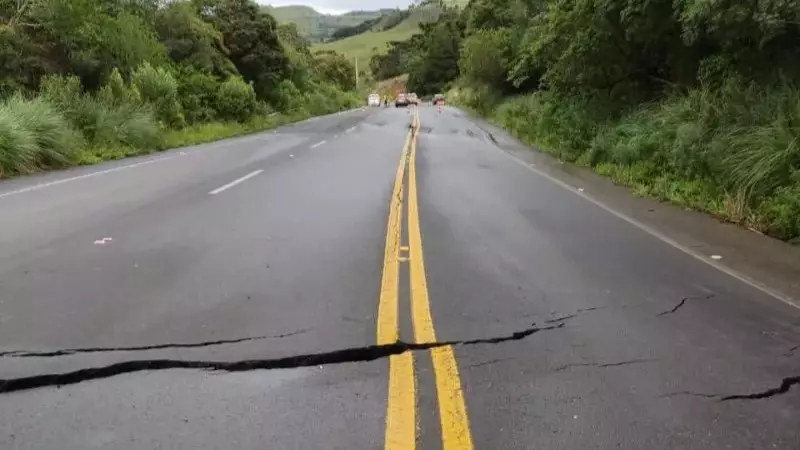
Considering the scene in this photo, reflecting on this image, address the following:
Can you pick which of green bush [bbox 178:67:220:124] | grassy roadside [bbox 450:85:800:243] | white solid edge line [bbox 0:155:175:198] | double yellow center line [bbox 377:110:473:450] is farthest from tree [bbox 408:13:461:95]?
double yellow center line [bbox 377:110:473:450]

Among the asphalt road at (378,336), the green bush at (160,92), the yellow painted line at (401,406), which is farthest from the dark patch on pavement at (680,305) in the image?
the green bush at (160,92)

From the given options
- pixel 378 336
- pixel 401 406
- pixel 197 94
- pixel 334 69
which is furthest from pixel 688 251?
pixel 334 69

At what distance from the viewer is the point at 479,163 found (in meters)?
17.5

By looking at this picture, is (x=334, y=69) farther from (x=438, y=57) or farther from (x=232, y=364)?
(x=232, y=364)

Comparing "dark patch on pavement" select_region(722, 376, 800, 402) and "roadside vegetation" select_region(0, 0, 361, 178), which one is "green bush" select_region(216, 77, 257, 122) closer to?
"roadside vegetation" select_region(0, 0, 361, 178)

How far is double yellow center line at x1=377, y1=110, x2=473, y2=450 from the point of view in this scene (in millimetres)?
3535

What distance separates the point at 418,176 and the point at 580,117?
7.04 meters

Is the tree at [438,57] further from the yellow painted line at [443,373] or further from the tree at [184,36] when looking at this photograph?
the yellow painted line at [443,373]

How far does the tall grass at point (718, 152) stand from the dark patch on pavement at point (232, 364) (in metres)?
5.94

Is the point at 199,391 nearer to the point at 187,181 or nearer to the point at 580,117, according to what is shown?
the point at 187,181

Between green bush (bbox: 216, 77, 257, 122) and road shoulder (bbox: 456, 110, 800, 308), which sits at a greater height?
road shoulder (bbox: 456, 110, 800, 308)

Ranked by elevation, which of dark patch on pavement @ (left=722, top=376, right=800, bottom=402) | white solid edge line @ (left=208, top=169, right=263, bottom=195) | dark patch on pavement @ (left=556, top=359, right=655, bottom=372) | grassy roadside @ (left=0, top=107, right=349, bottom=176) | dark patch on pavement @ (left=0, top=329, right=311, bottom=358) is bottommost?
grassy roadside @ (left=0, top=107, right=349, bottom=176)

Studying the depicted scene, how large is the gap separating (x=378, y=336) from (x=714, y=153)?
27.1 ft

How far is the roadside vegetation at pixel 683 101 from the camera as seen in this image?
9.95 m
